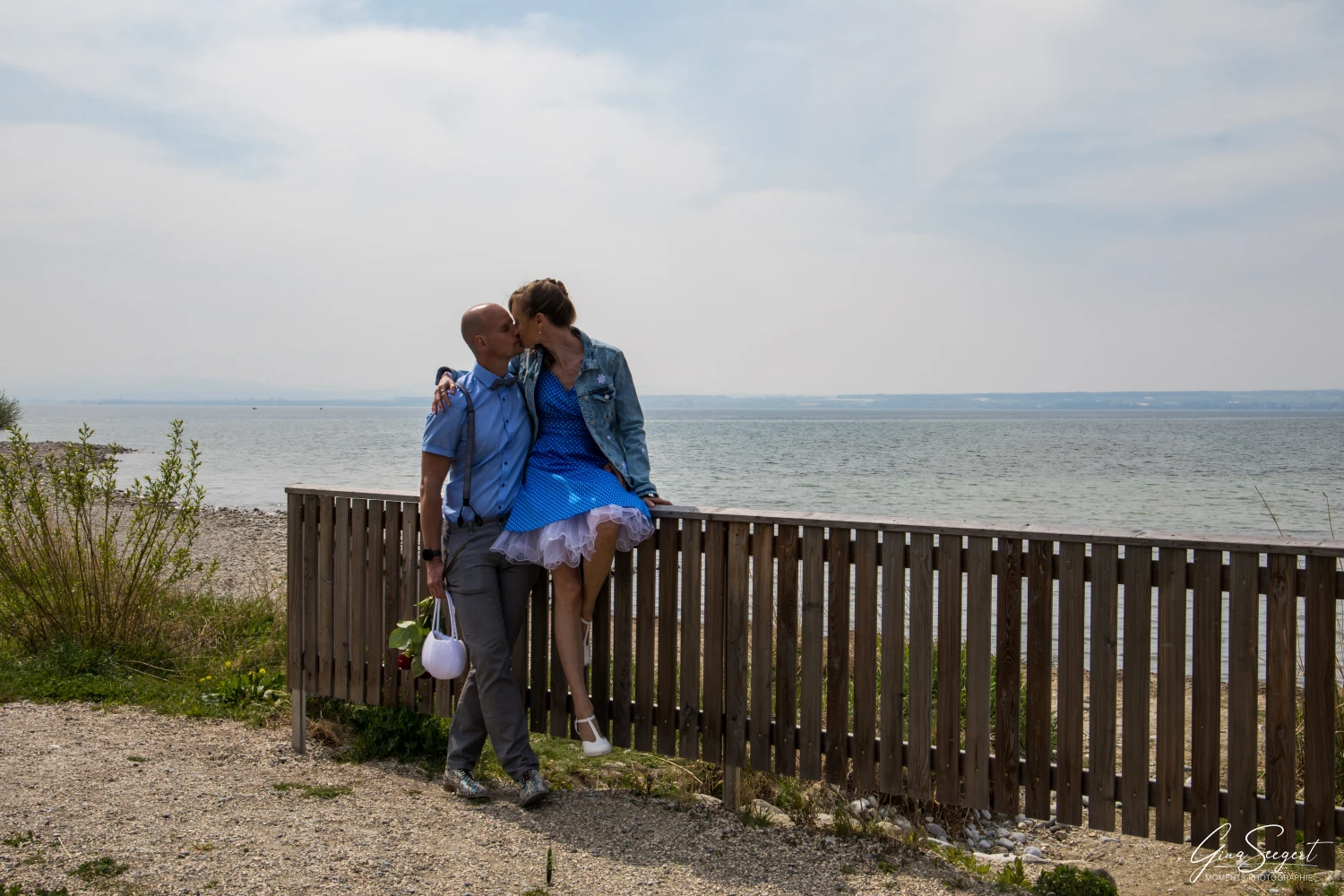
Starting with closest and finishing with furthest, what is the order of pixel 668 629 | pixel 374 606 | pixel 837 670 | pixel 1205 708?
pixel 1205 708 < pixel 837 670 < pixel 668 629 < pixel 374 606

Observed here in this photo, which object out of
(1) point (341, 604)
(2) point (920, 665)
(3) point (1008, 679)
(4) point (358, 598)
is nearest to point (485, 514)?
(4) point (358, 598)

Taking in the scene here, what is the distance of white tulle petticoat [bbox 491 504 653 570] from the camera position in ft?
14.2

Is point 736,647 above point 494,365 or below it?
below

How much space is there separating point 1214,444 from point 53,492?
263 feet

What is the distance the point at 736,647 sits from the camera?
443cm

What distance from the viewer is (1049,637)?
12.7ft

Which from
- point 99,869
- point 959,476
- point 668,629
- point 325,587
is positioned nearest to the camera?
point 99,869

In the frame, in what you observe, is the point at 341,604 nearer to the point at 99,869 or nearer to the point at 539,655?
the point at 539,655

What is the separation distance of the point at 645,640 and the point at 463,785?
1.09m

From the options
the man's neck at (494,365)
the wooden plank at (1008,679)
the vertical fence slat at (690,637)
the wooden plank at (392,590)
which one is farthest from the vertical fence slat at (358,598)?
the wooden plank at (1008,679)

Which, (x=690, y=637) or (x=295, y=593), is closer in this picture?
(x=690, y=637)

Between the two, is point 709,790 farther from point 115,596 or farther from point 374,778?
point 115,596

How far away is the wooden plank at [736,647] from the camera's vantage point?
437cm
